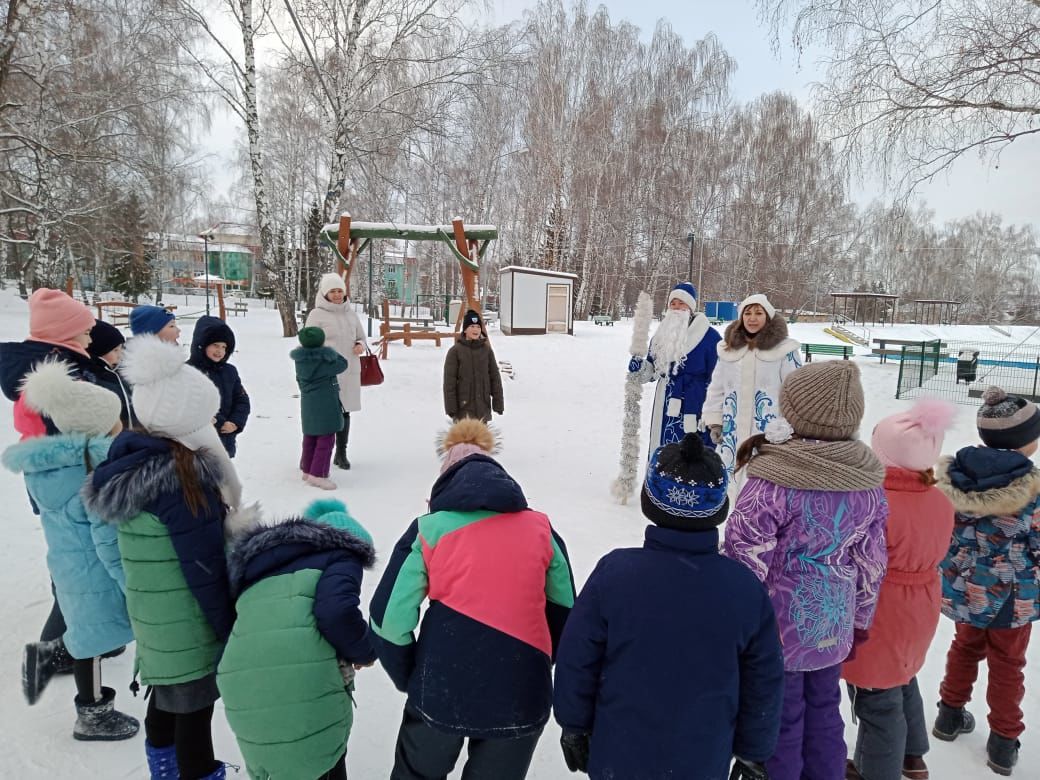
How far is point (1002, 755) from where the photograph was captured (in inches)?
99.5

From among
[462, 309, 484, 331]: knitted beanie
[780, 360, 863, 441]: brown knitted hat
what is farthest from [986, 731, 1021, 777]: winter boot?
[462, 309, 484, 331]: knitted beanie

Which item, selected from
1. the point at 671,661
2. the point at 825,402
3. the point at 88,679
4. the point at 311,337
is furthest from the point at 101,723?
the point at 311,337

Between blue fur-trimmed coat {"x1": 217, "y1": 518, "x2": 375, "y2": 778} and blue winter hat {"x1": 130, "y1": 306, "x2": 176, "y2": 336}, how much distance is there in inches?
122

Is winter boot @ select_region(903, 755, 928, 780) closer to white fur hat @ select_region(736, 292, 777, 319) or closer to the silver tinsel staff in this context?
white fur hat @ select_region(736, 292, 777, 319)

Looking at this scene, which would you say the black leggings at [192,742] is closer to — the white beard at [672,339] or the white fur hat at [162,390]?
the white fur hat at [162,390]

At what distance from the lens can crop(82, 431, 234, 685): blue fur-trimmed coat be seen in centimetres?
190

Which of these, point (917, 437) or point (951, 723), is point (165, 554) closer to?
point (917, 437)

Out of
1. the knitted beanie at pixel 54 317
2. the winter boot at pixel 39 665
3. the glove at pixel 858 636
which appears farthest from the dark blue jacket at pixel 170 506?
the glove at pixel 858 636

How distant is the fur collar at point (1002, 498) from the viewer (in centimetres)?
243

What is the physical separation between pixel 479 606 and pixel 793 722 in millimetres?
1262

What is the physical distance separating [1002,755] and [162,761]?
328 cm

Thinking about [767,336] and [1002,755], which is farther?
[767,336]

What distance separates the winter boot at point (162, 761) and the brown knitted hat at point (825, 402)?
249 cm

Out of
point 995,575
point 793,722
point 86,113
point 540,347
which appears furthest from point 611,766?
point 86,113
